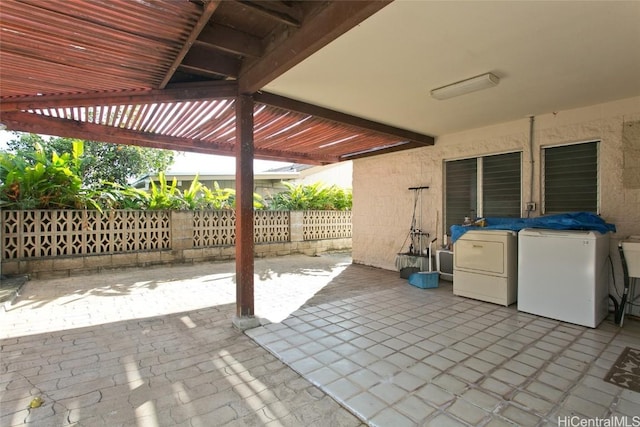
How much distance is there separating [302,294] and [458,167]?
12.4ft

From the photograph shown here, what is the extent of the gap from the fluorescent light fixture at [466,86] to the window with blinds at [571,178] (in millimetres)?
2088

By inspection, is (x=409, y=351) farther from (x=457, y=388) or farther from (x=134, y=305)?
(x=134, y=305)

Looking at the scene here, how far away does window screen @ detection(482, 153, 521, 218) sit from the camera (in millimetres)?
5062

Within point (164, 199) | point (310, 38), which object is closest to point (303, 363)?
point (310, 38)

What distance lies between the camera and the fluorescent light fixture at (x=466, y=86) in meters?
3.31

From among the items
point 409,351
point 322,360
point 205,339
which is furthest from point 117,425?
point 409,351

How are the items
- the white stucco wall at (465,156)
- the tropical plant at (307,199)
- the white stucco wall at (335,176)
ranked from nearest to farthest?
the white stucco wall at (465,156) → the tropical plant at (307,199) → the white stucco wall at (335,176)

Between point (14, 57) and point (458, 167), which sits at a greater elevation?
point (14, 57)

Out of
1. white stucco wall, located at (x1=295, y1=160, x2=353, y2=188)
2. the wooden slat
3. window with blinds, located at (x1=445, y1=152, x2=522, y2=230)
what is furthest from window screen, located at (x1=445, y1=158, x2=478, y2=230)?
white stucco wall, located at (x1=295, y1=160, x2=353, y2=188)

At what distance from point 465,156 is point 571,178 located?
1.64m

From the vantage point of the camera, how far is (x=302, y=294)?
4.88m

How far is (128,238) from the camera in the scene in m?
6.78

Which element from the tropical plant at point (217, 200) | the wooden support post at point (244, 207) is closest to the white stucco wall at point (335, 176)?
the tropical plant at point (217, 200)

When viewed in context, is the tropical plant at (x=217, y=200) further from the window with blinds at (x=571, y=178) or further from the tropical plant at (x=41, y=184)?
the window with blinds at (x=571, y=178)
